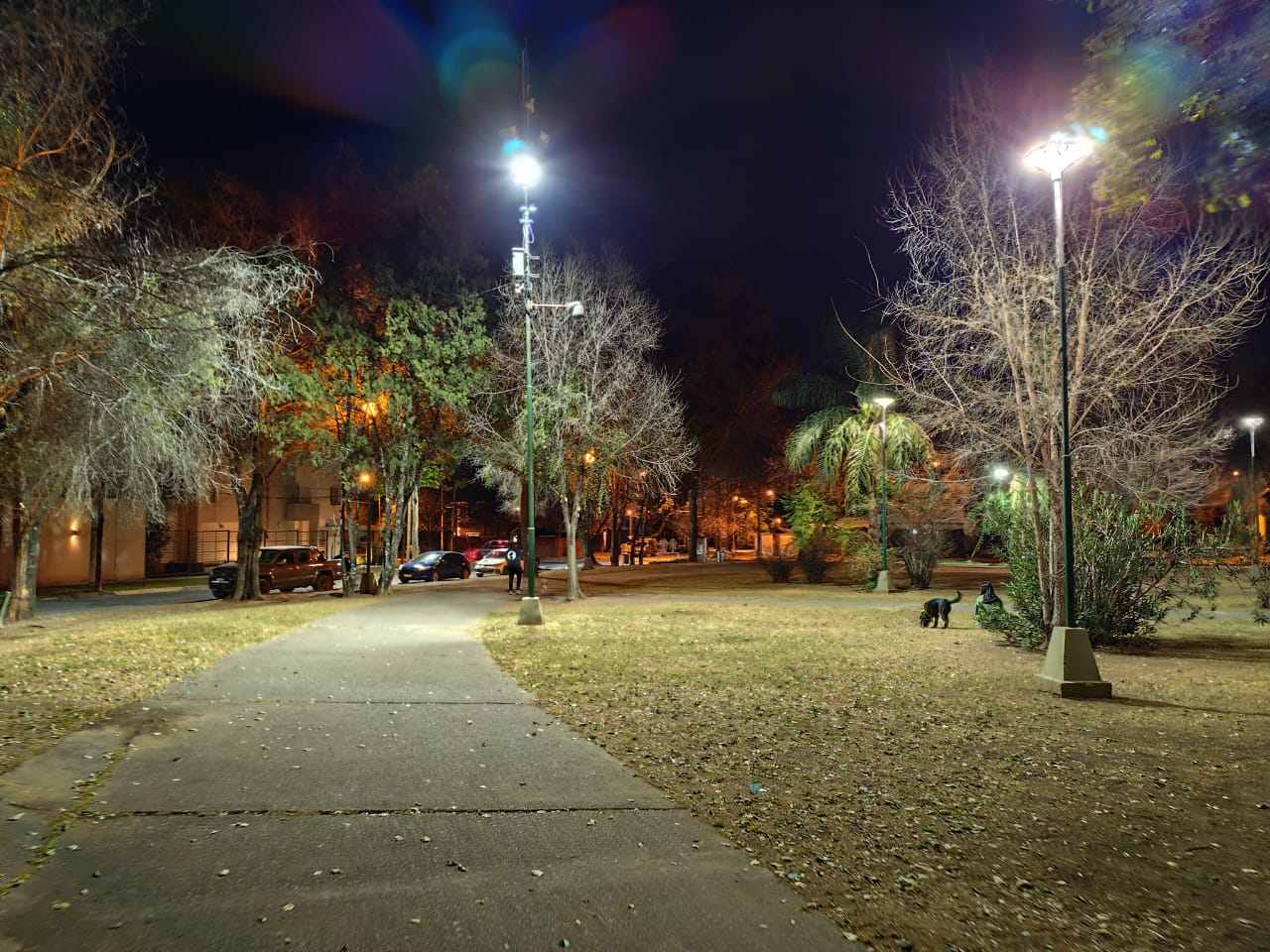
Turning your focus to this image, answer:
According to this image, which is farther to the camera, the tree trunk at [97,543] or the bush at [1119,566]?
the tree trunk at [97,543]

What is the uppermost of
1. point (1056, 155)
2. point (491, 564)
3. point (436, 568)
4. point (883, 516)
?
point (1056, 155)

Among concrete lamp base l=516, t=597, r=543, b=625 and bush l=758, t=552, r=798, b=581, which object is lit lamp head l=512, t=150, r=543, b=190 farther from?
bush l=758, t=552, r=798, b=581

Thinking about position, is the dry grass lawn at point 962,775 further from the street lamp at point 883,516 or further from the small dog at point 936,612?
the street lamp at point 883,516

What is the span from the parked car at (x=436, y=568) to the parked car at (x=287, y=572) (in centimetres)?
467

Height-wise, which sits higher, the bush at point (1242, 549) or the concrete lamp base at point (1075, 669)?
the bush at point (1242, 549)

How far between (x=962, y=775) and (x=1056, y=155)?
7328mm

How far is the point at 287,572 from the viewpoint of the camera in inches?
1176

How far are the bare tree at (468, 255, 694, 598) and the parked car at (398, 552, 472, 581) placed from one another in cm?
1368

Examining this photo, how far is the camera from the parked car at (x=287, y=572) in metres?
26.9

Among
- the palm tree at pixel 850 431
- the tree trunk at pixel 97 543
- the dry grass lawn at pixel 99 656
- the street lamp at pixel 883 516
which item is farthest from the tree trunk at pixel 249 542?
the street lamp at pixel 883 516

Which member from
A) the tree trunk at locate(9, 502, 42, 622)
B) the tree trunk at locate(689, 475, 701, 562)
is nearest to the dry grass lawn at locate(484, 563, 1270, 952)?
the tree trunk at locate(9, 502, 42, 622)

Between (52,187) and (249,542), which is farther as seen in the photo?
(249,542)

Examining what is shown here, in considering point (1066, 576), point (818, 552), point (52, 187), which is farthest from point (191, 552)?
point (1066, 576)

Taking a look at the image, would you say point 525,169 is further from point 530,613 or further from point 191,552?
point 191,552
